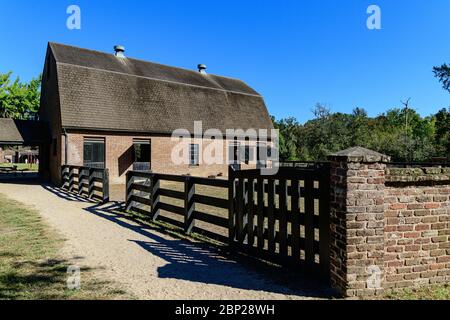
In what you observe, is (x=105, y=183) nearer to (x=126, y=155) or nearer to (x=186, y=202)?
(x=186, y=202)

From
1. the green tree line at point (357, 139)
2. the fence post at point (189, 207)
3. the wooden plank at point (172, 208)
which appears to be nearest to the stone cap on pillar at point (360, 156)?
the fence post at point (189, 207)

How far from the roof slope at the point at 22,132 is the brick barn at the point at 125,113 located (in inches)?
30.0

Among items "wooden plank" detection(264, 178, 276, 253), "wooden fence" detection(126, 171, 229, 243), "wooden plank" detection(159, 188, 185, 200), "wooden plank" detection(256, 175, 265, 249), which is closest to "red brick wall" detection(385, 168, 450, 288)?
"wooden plank" detection(264, 178, 276, 253)

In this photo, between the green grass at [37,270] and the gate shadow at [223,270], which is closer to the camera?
the green grass at [37,270]

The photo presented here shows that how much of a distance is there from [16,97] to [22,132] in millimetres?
27846

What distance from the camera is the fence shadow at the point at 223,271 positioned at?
4023 millimetres

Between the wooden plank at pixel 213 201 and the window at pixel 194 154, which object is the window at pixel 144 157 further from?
the wooden plank at pixel 213 201

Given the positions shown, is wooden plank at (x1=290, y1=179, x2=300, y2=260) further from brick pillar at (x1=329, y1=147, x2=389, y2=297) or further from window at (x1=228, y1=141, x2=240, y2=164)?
window at (x1=228, y1=141, x2=240, y2=164)

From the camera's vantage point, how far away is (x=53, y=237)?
21.5 feet

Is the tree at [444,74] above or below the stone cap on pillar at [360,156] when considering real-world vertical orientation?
above

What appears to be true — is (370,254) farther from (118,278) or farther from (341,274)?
(118,278)

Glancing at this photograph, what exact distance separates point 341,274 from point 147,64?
935 inches

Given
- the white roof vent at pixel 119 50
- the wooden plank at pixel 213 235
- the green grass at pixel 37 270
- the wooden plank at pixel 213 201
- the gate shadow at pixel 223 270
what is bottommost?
the gate shadow at pixel 223 270

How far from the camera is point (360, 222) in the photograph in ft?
12.1
